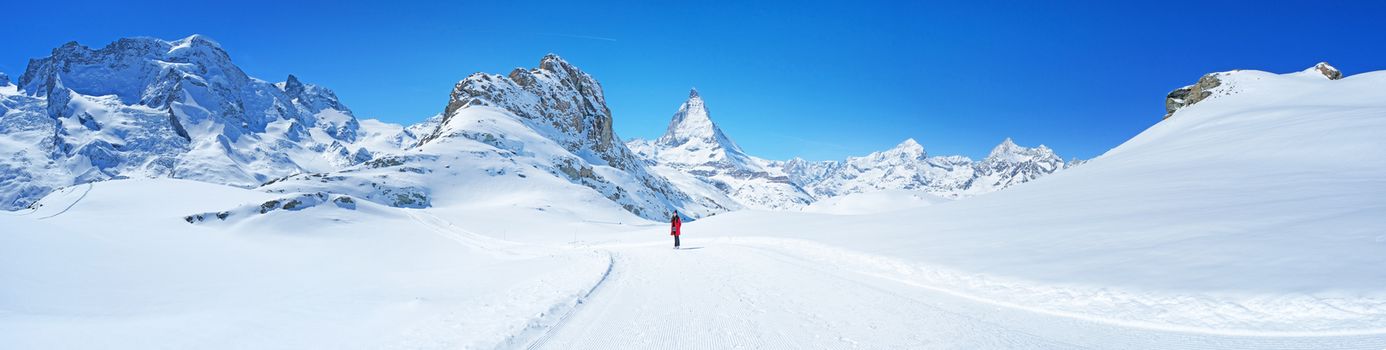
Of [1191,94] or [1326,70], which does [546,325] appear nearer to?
[1191,94]

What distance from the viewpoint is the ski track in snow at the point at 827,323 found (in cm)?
745

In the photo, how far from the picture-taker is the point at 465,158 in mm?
129625

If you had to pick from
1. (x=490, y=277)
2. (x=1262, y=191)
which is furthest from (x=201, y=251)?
(x=1262, y=191)

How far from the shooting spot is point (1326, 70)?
61.8 metres

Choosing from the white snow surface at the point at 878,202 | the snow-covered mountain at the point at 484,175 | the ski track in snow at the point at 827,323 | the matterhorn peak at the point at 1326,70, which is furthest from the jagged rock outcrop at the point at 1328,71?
the snow-covered mountain at the point at 484,175

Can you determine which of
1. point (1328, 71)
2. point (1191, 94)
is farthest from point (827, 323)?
point (1328, 71)

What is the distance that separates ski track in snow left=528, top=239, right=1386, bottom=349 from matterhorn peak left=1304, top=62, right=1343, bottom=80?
275ft

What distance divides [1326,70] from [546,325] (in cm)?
9477

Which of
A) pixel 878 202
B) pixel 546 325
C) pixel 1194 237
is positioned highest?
pixel 878 202

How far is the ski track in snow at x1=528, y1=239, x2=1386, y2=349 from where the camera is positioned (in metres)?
7.45

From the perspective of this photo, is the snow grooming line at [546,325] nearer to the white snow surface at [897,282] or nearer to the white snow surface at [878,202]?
the white snow surface at [897,282]

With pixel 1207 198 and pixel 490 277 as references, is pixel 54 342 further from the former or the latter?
pixel 1207 198

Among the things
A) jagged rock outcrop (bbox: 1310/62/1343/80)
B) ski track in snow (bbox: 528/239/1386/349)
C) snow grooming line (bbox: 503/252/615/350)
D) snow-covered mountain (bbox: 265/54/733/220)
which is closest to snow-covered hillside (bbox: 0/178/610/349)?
snow grooming line (bbox: 503/252/615/350)

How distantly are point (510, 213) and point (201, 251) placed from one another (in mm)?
59372
